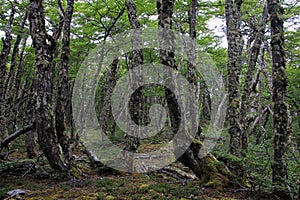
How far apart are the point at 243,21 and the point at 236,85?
8.92m

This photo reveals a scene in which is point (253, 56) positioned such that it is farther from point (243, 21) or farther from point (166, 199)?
point (243, 21)

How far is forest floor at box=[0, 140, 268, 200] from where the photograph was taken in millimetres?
5609

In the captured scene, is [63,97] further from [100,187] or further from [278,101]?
[278,101]

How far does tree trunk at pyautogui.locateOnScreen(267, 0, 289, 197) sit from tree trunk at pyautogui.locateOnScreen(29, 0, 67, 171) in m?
5.26

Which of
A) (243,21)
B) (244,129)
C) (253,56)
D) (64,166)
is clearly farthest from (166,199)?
(243,21)

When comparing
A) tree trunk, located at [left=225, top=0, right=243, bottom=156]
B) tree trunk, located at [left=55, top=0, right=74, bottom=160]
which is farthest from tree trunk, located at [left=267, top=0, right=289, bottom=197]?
tree trunk, located at [left=55, top=0, right=74, bottom=160]

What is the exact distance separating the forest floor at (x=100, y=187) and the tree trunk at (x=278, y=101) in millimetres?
833

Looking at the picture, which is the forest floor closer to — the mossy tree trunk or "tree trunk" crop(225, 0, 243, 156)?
the mossy tree trunk

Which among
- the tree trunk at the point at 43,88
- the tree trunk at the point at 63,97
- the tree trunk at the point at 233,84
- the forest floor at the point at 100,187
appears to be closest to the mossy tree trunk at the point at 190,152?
the forest floor at the point at 100,187

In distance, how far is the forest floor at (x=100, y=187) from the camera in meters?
5.61

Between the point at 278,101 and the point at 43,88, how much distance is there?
18.5 feet

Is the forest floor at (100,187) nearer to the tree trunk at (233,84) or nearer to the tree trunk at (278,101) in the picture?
the tree trunk at (278,101)

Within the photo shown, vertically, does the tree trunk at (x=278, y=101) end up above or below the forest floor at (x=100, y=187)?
above

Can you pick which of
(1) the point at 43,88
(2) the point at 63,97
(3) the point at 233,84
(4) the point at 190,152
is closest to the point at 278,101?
(4) the point at 190,152
